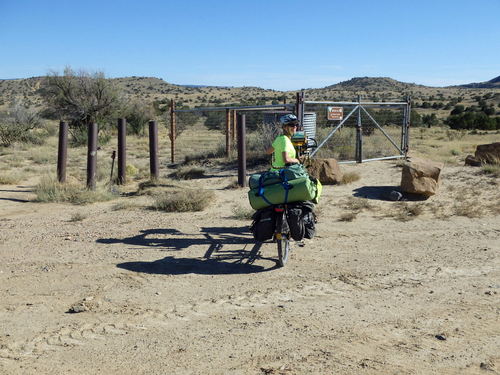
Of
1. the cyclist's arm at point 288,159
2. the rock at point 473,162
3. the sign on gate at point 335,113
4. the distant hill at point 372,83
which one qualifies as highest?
the distant hill at point 372,83

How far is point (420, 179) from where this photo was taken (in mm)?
10953

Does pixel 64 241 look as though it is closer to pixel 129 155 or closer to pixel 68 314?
pixel 68 314

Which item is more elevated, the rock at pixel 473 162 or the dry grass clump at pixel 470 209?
the rock at pixel 473 162

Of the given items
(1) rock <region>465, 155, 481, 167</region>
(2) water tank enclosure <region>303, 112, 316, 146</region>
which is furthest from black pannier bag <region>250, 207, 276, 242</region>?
(1) rock <region>465, 155, 481, 167</region>

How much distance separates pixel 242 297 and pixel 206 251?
1805mm

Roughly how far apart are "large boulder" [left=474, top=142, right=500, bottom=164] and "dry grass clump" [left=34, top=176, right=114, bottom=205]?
9585 millimetres

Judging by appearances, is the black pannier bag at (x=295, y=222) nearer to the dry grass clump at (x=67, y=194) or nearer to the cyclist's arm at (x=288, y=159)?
the cyclist's arm at (x=288, y=159)

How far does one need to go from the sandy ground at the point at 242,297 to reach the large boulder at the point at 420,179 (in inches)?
59.1

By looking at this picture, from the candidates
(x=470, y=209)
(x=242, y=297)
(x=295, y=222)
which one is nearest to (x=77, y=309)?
(x=242, y=297)

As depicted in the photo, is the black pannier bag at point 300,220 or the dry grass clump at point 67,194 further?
the dry grass clump at point 67,194

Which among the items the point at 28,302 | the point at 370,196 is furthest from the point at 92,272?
the point at 370,196

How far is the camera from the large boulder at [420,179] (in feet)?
35.7

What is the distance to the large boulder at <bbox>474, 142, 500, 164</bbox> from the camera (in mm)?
14179

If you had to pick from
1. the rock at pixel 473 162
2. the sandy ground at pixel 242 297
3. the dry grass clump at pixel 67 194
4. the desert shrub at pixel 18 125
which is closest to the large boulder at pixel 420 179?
the sandy ground at pixel 242 297
